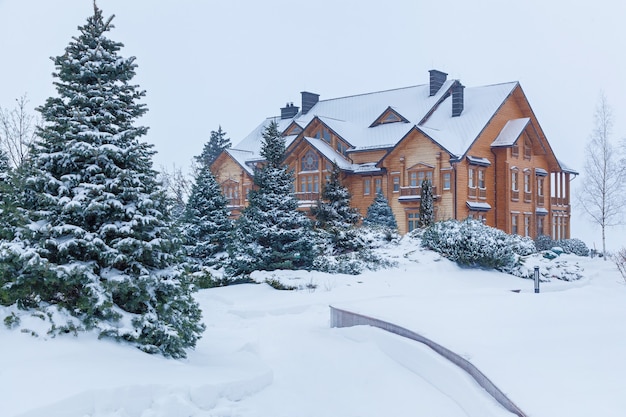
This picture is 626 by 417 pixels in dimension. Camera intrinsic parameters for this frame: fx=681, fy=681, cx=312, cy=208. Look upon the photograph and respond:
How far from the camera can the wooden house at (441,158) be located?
1667 inches

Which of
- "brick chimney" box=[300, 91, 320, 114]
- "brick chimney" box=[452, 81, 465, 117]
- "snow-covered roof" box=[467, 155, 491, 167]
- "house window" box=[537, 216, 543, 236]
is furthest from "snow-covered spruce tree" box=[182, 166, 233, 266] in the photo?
"brick chimney" box=[300, 91, 320, 114]

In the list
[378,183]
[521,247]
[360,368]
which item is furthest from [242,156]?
[360,368]

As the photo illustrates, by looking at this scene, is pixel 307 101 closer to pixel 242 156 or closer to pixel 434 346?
pixel 242 156

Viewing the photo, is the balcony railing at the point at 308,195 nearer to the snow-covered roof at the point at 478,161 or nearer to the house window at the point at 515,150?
the snow-covered roof at the point at 478,161

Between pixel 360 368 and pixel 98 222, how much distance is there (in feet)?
16.9

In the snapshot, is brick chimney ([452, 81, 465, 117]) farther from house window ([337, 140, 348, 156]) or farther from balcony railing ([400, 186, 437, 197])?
house window ([337, 140, 348, 156])

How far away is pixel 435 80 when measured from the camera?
48.9 meters

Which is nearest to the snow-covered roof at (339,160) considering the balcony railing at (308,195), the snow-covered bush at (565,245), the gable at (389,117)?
the balcony railing at (308,195)

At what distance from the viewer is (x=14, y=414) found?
7.25m

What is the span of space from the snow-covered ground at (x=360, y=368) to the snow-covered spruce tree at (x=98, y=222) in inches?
21.0

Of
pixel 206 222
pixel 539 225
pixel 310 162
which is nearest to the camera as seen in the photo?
pixel 206 222

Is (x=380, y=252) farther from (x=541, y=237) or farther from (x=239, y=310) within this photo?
(x=541, y=237)

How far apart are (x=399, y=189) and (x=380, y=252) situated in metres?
16.0

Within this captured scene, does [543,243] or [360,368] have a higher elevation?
[360,368]
